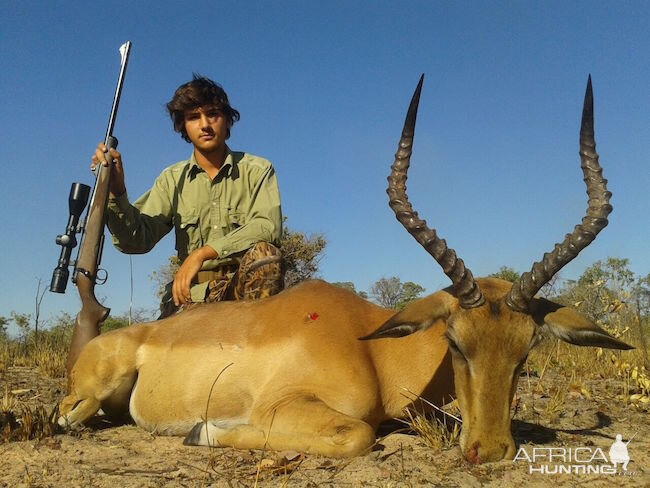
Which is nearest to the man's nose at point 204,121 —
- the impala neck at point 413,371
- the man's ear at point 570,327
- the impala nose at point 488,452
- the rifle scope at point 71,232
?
the rifle scope at point 71,232

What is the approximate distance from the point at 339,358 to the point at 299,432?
68cm

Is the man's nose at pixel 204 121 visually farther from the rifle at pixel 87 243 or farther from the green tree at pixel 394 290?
the green tree at pixel 394 290

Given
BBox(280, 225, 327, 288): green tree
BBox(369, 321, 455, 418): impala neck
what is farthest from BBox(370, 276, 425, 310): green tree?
BBox(369, 321, 455, 418): impala neck

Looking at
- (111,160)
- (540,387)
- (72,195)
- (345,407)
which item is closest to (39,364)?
(72,195)

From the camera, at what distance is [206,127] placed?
23.3ft

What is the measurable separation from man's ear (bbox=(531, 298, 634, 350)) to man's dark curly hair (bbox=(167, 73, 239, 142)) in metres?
4.66

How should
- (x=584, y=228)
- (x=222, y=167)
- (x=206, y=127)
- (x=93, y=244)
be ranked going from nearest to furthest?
(x=584, y=228)
(x=93, y=244)
(x=206, y=127)
(x=222, y=167)

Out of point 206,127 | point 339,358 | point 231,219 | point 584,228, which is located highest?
point 206,127

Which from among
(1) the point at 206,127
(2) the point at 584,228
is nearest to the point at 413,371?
(2) the point at 584,228

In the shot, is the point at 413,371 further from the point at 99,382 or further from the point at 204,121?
the point at 204,121

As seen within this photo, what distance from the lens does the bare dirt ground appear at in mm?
3293

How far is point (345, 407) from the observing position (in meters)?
4.17

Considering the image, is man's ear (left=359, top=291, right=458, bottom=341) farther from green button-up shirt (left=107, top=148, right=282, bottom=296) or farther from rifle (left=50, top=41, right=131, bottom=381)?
rifle (left=50, top=41, right=131, bottom=381)

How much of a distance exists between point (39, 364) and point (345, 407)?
5.42 metres
